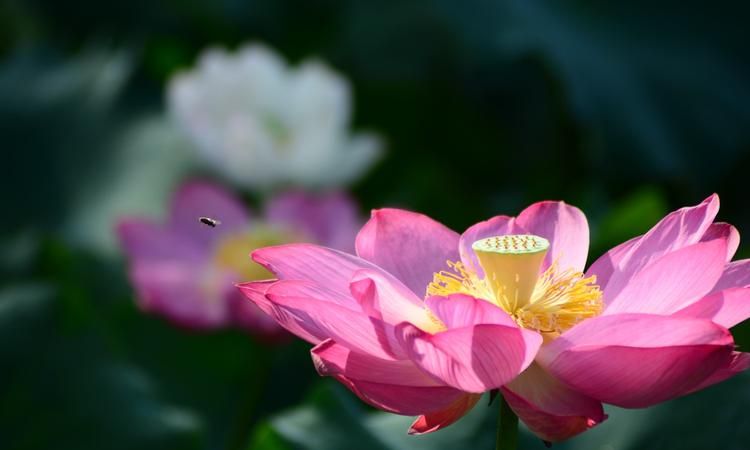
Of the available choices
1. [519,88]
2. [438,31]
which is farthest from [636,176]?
[438,31]

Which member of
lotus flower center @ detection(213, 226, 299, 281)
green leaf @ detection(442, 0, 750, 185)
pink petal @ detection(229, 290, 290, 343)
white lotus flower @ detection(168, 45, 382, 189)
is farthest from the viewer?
green leaf @ detection(442, 0, 750, 185)

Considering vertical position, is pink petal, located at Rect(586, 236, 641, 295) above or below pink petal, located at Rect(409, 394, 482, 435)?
above

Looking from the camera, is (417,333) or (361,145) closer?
(417,333)

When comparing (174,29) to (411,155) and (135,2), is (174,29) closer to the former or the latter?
(135,2)

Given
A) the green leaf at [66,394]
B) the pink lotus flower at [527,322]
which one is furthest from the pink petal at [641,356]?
the green leaf at [66,394]

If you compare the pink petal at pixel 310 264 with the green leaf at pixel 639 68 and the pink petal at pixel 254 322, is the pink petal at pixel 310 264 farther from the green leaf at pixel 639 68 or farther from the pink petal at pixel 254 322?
the green leaf at pixel 639 68

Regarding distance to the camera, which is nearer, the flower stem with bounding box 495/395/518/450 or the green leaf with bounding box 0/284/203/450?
the flower stem with bounding box 495/395/518/450

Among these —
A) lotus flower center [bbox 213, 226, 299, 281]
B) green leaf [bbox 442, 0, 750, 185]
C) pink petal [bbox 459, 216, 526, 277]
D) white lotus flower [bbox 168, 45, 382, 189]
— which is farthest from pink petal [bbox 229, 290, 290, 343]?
green leaf [bbox 442, 0, 750, 185]

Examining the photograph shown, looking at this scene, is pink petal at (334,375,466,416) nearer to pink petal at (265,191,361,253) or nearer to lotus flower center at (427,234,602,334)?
lotus flower center at (427,234,602,334)
